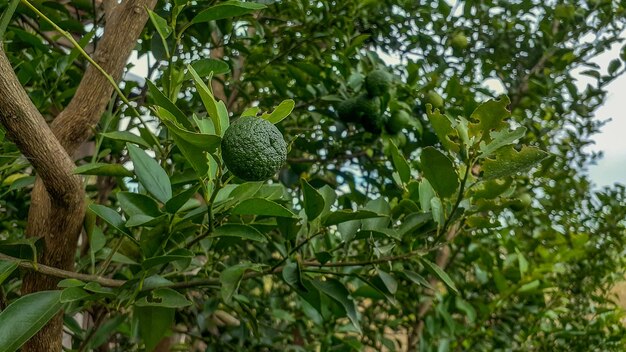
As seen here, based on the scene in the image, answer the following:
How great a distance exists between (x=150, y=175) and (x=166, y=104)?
13 centimetres

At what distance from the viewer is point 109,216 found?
58cm

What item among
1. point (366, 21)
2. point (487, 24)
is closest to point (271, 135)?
point (366, 21)

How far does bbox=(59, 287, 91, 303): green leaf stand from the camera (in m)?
0.51

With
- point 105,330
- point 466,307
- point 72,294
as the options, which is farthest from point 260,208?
point 466,307

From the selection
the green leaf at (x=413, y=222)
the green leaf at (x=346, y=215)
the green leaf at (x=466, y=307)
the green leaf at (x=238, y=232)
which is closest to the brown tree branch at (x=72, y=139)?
the green leaf at (x=238, y=232)

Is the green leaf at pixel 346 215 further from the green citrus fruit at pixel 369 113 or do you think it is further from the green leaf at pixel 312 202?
the green citrus fruit at pixel 369 113

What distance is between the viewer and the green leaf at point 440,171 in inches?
23.6

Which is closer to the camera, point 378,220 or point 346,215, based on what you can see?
point 346,215

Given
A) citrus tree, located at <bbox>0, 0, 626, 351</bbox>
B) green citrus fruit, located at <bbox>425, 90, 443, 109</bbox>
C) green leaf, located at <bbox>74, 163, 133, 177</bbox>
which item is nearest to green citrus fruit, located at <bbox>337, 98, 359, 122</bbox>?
citrus tree, located at <bbox>0, 0, 626, 351</bbox>

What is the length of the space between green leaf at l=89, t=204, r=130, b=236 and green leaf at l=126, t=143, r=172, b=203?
40 millimetres

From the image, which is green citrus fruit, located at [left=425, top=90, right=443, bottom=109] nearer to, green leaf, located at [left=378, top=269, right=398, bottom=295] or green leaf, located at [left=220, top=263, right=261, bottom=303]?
green leaf, located at [left=378, top=269, right=398, bottom=295]

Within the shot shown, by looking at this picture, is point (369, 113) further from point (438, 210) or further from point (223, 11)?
point (223, 11)

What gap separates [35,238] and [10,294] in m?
0.27

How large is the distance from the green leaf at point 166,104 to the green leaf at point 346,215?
0.18 metres
